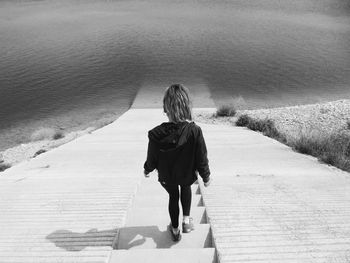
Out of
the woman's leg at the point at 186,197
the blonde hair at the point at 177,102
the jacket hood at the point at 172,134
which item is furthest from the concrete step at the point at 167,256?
the blonde hair at the point at 177,102

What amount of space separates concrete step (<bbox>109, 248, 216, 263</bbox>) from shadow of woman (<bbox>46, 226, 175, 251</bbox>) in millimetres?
320

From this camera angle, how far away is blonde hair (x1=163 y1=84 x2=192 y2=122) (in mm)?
3256

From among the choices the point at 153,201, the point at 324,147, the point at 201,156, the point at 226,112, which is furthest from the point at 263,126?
the point at 201,156

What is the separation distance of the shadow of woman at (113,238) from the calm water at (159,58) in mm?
14268

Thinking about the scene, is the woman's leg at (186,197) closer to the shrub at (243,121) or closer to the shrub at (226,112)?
the shrub at (243,121)

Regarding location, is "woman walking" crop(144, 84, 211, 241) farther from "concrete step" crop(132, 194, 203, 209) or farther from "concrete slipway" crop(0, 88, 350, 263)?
"concrete step" crop(132, 194, 203, 209)

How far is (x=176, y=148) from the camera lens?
338cm

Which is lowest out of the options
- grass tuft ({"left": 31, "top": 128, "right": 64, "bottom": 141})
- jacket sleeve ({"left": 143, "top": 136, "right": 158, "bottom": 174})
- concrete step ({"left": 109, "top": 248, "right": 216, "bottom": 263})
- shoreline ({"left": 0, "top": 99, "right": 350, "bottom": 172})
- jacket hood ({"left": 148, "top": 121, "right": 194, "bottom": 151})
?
grass tuft ({"left": 31, "top": 128, "right": 64, "bottom": 141})

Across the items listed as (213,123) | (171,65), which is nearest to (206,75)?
(171,65)

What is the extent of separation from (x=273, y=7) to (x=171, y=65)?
24.4 meters

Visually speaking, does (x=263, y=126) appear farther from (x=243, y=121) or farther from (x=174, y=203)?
(x=174, y=203)

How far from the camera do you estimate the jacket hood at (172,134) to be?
3.34 metres

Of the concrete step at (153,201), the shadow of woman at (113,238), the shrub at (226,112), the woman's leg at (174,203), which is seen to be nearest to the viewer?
the shadow of woman at (113,238)

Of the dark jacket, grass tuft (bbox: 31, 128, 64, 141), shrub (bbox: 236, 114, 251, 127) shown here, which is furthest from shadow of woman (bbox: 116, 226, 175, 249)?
grass tuft (bbox: 31, 128, 64, 141)
